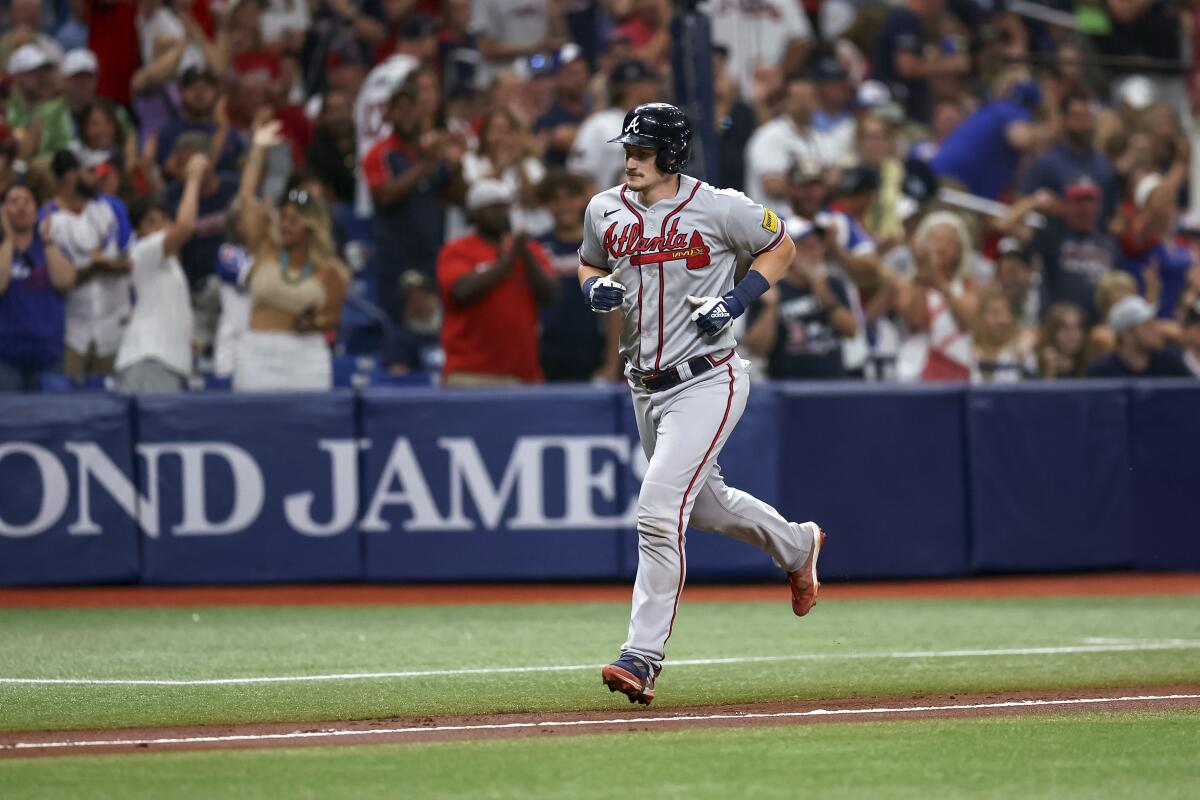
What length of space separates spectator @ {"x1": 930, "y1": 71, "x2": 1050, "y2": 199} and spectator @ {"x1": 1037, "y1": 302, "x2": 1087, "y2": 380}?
3.20 meters

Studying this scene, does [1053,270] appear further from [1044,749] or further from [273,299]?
→ [1044,749]

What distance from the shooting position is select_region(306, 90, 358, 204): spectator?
15391 millimetres

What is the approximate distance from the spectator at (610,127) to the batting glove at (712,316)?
23.2 ft

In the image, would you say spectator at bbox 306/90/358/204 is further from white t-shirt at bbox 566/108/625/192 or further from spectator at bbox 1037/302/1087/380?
spectator at bbox 1037/302/1087/380

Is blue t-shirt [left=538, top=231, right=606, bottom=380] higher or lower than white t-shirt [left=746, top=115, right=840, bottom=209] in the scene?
lower

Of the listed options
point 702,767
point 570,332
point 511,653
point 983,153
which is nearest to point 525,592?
point 570,332

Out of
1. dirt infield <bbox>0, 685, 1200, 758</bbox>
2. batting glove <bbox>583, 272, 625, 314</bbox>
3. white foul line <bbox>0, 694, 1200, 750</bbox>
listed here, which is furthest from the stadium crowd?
white foul line <bbox>0, 694, 1200, 750</bbox>

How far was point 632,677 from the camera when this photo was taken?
24.0ft

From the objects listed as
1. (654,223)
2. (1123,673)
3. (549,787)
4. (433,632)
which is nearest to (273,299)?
(433,632)

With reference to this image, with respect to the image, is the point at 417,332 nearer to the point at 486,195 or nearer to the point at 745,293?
the point at 486,195

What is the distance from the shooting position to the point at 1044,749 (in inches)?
256

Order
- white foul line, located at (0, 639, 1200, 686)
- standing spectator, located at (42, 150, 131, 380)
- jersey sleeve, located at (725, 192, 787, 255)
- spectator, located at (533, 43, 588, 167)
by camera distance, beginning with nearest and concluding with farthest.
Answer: jersey sleeve, located at (725, 192, 787, 255) < white foul line, located at (0, 639, 1200, 686) < standing spectator, located at (42, 150, 131, 380) < spectator, located at (533, 43, 588, 167)

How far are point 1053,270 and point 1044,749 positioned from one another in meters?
9.89

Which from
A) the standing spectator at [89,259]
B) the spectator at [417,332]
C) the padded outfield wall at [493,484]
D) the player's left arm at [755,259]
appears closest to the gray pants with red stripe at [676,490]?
the player's left arm at [755,259]
